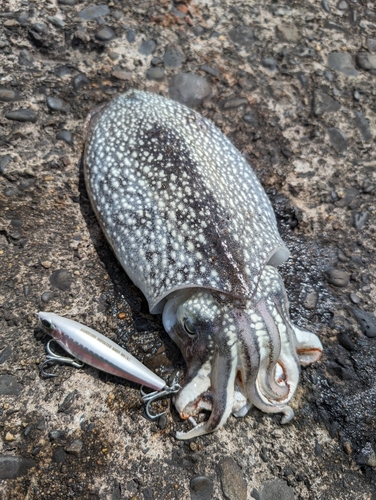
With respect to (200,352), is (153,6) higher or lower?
higher

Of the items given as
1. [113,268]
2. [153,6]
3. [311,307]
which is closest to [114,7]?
[153,6]

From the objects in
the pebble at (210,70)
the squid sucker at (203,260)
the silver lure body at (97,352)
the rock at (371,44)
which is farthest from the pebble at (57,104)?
the rock at (371,44)

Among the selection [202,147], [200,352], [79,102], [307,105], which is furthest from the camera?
[307,105]

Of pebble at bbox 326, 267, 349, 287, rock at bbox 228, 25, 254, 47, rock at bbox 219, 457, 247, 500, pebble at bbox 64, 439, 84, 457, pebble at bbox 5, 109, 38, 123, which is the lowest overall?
pebble at bbox 64, 439, 84, 457

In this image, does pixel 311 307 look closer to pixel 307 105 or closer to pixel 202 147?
pixel 202 147

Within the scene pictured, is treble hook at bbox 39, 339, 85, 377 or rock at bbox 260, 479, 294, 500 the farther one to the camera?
treble hook at bbox 39, 339, 85, 377

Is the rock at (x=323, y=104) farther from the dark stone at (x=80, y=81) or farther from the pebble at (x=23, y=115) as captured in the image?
the pebble at (x=23, y=115)

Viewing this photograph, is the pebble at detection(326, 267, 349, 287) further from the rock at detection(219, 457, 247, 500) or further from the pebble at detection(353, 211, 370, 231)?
the rock at detection(219, 457, 247, 500)

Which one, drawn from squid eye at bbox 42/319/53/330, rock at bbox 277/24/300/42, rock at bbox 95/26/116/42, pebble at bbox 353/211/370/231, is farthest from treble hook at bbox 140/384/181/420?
rock at bbox 277/24/300/42
